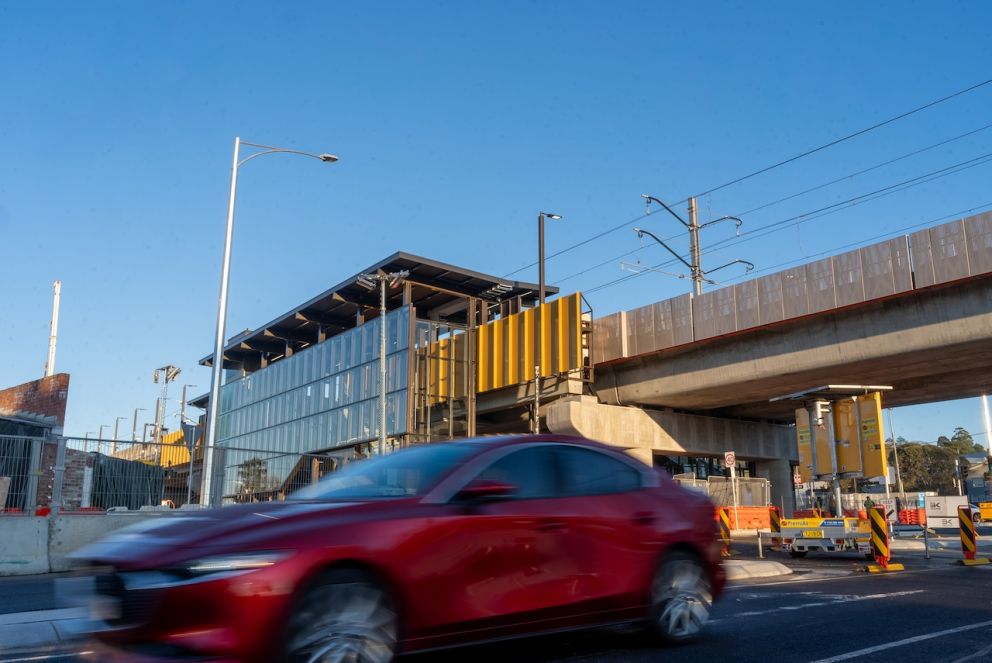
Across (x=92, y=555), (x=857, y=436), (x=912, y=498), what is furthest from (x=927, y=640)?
(x=912, y=498)

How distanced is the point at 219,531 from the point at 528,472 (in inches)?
80.3

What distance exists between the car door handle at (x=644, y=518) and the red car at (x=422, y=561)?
12mm

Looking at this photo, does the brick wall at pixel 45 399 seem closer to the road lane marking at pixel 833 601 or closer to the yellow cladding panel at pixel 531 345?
the yellow cladding panel at pixel 531 345

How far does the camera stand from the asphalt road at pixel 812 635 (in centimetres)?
538

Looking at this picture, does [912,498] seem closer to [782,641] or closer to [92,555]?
[782,641]

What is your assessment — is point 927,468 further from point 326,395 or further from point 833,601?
point 833,601

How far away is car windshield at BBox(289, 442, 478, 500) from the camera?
16.1ft

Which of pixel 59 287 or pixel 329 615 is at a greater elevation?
pixel 59 287

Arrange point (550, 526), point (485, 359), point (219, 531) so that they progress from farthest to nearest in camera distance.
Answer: point (485, 359)
point (550, 526)
point (219, 531)

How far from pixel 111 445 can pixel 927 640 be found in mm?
14663

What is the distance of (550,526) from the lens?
509 centimetres

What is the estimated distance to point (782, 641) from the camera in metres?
5.94

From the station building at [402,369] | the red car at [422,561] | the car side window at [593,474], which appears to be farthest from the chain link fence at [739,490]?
the red car at [422,561]

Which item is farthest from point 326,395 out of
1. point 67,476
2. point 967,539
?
point 967,539
